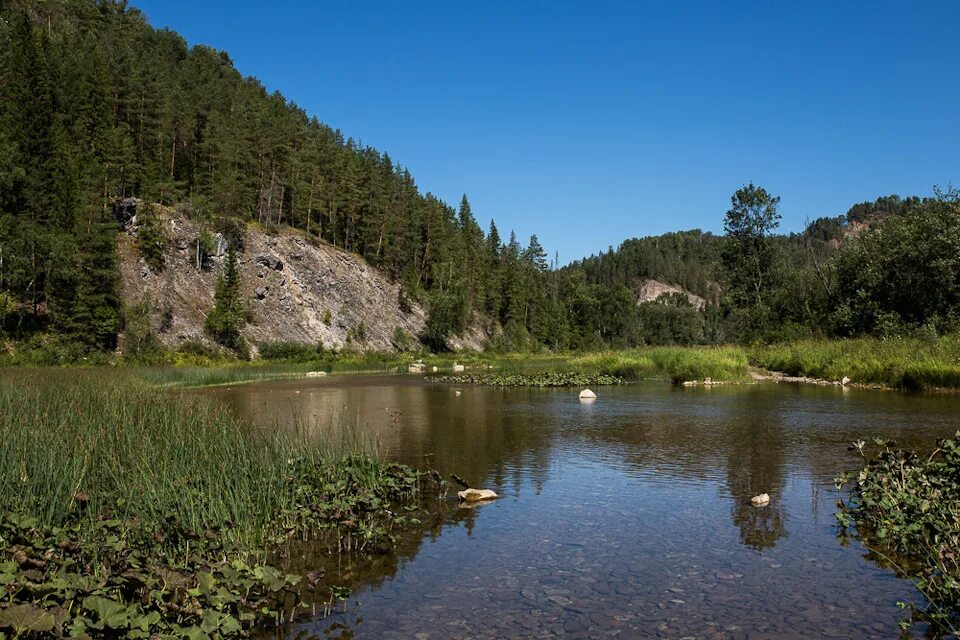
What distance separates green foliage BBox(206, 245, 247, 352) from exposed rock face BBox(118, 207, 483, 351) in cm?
131

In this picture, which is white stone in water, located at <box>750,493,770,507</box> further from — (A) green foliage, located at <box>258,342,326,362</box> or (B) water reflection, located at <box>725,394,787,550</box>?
(A) green foliage, located at <box>258,342,326,362</box>

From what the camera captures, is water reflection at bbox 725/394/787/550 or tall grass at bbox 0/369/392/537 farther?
water reflection at bbox 725/394/787/550

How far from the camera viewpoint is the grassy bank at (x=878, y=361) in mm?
31297

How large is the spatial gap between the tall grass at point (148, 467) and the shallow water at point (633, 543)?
4.47 ft

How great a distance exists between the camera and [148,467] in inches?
350

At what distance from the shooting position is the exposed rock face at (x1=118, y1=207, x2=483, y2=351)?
62.8 m

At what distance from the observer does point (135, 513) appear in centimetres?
841

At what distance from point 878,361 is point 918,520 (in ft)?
100

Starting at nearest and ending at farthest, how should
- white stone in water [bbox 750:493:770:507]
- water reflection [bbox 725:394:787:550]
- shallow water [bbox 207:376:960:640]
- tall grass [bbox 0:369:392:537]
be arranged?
shallow water [bbox 207:376:960:640] < tall grass [bbox 0:369:392:537] < water reflection [bbox 725:394:787:550] < white stone in water [bbox 750:493:770:507]

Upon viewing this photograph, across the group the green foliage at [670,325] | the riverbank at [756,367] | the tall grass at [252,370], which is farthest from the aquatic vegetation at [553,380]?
the green foliage at [670,325]

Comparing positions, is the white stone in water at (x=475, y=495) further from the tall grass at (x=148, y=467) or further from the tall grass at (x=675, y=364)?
the tall grass at (x=675, y=364)

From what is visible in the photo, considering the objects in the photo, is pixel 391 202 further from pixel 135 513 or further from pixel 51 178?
pixel 135 513

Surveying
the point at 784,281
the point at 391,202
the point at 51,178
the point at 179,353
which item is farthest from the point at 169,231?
the point at 784,281

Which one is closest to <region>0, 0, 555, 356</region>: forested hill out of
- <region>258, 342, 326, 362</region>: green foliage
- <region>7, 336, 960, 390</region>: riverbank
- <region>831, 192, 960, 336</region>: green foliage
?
<region>7, 336, 960, 390</region>: riverbank
